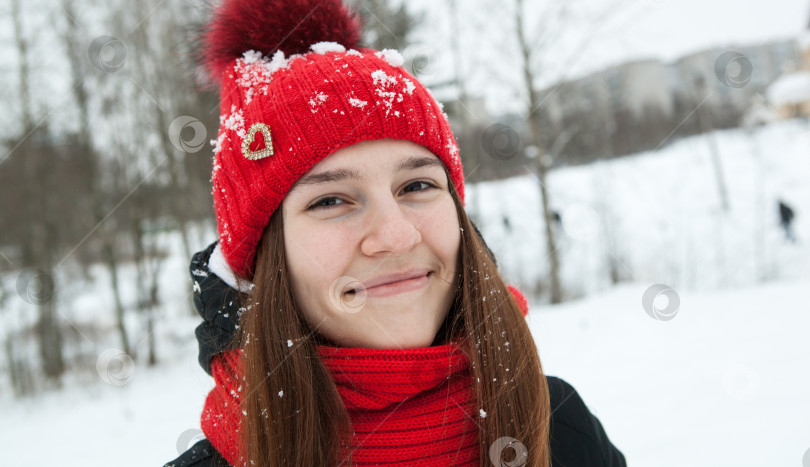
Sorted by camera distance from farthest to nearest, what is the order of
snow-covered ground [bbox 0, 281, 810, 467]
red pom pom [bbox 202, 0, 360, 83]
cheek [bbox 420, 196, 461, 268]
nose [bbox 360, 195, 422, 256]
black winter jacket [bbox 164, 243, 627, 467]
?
1. snow-covered ground [bbox 0, 281, 810, 467]
2. red pom pom [bbox 202, 0, 360, 83]
3. black winter jacket [bbox 164, 243, 627, 467]
4. cheek [bbox 420, 196, 461, 268]
5. nose [bbox 360, 195, 422, 256]

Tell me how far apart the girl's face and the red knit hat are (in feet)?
0.21

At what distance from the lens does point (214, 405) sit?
1.56 metres

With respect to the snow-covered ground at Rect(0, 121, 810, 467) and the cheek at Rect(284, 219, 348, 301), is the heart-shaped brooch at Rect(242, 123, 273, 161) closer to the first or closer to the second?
the cheek at Rect(284, 219, 348, 301)

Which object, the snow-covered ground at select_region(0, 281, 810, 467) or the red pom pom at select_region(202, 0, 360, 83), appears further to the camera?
the snow-covered ground at select_region(0, 281, 810, 467)

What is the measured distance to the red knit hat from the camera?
143cm

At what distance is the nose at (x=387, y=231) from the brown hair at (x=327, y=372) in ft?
0.94

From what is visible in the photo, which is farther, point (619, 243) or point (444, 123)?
point (619, 243)

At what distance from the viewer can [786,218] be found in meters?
14.4

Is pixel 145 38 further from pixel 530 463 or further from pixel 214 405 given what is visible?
pixel 530 463

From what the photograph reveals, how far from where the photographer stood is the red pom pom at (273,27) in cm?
172

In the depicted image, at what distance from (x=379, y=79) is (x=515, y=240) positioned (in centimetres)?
1192

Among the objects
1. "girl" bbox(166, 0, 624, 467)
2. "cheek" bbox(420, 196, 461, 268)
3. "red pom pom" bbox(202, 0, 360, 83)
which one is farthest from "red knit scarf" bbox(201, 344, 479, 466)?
"red pom pom" bbox(202, 0, 360, 83)

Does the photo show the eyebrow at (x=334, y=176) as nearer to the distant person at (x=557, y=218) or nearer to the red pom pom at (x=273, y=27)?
the red pom pom at (x=273, y=27)

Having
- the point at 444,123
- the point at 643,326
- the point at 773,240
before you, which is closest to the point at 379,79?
the point at 444,123
